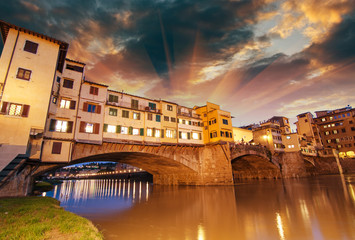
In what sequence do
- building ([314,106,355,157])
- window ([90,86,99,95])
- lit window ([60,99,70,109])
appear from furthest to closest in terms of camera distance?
building ([314,106,355,157]) < window ([90,86,99,95]) < lit window ([60,99,70,109])

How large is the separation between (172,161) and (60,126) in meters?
22.0

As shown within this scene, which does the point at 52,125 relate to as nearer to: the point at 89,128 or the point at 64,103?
the point at 64,103

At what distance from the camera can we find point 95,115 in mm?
28344

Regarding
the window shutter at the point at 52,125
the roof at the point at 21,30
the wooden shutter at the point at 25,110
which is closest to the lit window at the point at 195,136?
the window shutter at the point at 52,125

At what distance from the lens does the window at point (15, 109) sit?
19.8 meters

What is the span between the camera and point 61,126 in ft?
81.8

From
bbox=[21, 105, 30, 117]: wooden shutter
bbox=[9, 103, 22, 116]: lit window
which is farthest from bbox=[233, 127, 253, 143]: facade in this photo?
bbox=[9, 103, 22, 116]: lit window

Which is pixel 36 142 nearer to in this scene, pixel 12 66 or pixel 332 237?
pixel 12 66

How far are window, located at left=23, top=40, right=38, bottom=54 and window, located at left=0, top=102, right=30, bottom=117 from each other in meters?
7.72

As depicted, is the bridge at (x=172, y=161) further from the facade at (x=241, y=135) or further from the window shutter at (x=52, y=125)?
the facade at (x=241, y=135)

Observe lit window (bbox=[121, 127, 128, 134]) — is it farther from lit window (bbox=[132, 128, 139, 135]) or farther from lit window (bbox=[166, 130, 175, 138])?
lit window (bbox=[166, 130, 175, 138])

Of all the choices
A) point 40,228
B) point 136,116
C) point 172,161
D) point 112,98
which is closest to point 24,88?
point 112,98

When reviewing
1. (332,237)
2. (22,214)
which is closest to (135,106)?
(22,214)

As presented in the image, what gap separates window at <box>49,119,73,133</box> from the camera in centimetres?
2416
